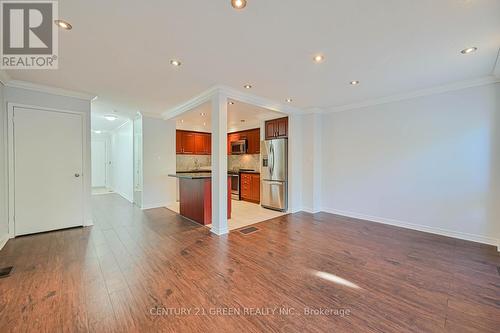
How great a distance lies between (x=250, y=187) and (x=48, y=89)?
5.06 m

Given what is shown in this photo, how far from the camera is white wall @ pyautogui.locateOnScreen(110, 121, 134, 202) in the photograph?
22.0 feet

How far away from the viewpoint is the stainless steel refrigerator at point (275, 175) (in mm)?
5367

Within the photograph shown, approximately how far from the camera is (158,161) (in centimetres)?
583

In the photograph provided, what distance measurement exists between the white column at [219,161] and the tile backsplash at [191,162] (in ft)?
13.6

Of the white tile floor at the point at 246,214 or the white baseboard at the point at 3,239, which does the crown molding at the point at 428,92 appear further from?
the white baseboard at the point at 3,239

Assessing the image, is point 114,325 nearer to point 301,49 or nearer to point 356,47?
A: point 301,49

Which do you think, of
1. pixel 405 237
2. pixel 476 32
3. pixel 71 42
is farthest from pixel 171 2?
pixel 405 237

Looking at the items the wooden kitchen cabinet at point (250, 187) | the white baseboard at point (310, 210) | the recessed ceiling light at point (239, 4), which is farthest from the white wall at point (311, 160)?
the recessed ceiling light at point (239, 4)

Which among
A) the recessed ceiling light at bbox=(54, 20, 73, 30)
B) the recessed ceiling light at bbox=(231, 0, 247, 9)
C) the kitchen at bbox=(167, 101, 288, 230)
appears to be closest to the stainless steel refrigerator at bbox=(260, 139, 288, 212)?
the kitchen at bbox=(167, 101, 288, 230)

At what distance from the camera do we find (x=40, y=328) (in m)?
1.60

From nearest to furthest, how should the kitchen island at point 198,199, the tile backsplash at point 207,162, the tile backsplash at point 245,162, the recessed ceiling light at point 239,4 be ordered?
the recessed ceiling light at point 239,4 → the kitchen island at point 198,199 → the tile backsplash at point 245,162 → the tile backsplash at point 207,162

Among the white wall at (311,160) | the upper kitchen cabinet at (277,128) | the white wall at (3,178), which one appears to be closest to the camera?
the white wall at (3,178)

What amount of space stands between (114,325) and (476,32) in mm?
4300

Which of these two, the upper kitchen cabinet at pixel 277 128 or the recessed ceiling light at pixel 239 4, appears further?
the upper kitchen cabinet at pixel 277 128
